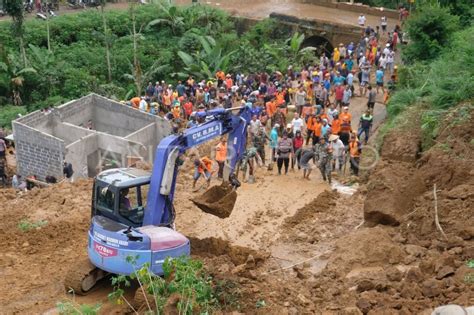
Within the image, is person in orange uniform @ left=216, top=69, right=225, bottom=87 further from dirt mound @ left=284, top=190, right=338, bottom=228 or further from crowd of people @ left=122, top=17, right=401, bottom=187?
dirt mound @ left=284, top=190, right=338, bottom=228

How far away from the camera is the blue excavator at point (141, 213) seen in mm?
11836

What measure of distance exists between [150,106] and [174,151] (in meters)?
12.0

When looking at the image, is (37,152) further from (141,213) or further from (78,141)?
(141,213)

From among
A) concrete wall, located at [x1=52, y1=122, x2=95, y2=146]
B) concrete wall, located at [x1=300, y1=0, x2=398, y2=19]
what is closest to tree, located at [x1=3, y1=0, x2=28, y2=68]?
concrete wall, located at [x1=52, y1=122, x2=95, y2=146]

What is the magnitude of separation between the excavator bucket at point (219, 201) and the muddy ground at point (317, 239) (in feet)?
2.87

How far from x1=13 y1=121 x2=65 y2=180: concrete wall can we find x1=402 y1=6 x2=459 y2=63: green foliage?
13.0m

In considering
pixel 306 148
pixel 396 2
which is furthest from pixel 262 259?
pixel 396 2

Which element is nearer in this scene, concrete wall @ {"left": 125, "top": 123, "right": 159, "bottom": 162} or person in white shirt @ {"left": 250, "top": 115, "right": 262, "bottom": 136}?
person in white shirt @ {"left": 250, "top": 115, "right": 262, "bottom": 136}

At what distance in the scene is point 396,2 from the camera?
3622 cm

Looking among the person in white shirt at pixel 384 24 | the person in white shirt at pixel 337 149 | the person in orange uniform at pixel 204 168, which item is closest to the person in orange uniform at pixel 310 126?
the person in white shirt at pixel 337 149

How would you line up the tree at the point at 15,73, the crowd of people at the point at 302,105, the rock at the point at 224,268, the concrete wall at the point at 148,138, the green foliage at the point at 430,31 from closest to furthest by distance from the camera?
the rock at the point at 224,268 → the crowd of people at the point at 302,105 → the concrete wall at the point at 148,138 → the green foliage at the point at 430,31 → the tree at the point at 15,73

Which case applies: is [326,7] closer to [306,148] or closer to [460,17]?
[460,17]

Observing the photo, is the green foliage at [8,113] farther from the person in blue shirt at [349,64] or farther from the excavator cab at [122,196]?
the excavator cab at [122,196]

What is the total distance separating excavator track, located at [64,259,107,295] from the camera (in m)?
12.5
